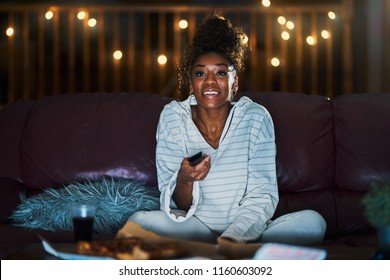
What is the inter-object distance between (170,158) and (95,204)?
0.38 meters

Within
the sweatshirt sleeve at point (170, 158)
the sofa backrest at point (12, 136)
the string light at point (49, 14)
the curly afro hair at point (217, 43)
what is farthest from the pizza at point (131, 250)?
the string light at point (49, 14)

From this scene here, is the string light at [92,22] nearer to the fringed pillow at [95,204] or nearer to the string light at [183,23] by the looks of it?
the string light at [183,23]

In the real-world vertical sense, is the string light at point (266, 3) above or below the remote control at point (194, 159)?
above

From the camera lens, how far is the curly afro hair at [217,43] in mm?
2379

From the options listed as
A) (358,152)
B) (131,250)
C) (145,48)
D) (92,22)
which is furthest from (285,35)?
(131,250)

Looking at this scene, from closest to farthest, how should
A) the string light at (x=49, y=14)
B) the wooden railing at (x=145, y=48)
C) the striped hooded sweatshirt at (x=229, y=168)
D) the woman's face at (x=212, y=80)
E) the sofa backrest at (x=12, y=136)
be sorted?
the striped hooded sweatshirt at (x=229, y=168)
the woman's face at (x=212, y=80)
the sofa backrest at (x=12, y=136)
the string light at (x=49, y=14)
the wooden railing at (x=145, y=48)

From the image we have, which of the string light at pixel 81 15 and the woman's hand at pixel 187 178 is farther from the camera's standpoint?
the string light at pixel 81 15

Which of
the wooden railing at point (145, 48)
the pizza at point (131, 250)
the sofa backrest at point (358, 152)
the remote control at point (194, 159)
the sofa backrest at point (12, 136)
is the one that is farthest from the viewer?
the wooden railing at point (145, 48)

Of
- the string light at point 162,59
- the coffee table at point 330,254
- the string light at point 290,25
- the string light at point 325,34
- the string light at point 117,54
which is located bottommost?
the coffee table at point 330,254

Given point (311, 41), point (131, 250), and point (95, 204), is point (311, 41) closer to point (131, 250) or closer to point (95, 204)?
point (95, 204)

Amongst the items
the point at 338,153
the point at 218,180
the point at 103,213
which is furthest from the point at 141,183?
the point at 338,153

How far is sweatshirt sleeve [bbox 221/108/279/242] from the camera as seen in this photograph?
209 cm

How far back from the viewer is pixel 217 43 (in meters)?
2.38

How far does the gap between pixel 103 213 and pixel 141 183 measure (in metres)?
0.24
